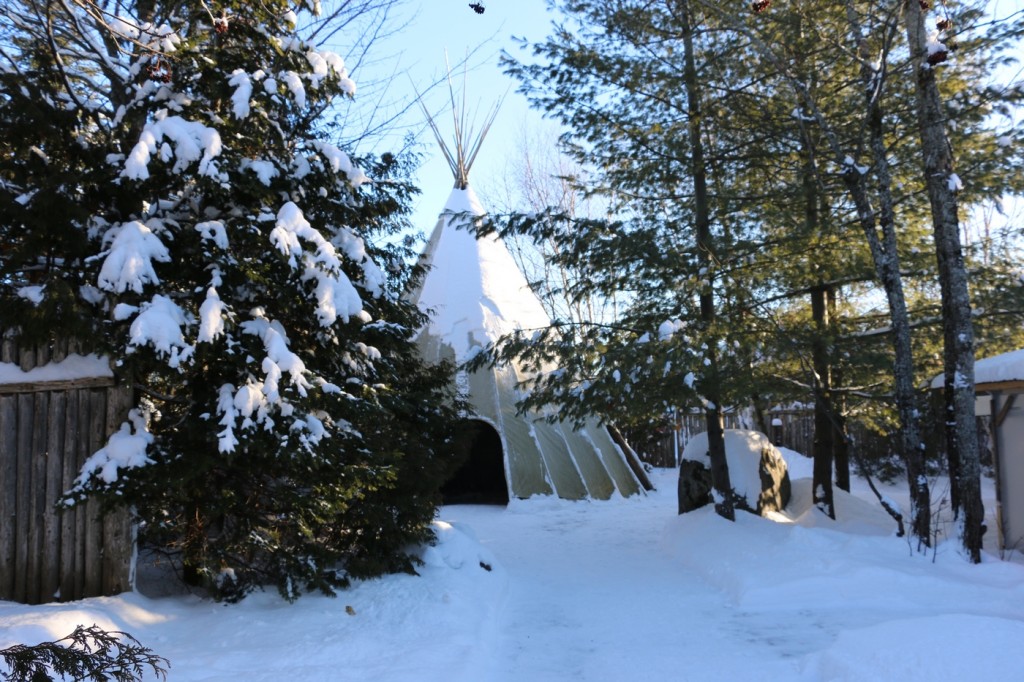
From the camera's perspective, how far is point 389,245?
26.1 feet

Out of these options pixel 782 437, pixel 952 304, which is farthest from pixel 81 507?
pixel 782 437

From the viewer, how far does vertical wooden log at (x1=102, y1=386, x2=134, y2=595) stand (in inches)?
221

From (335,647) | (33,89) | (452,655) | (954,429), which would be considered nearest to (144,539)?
(335,647)

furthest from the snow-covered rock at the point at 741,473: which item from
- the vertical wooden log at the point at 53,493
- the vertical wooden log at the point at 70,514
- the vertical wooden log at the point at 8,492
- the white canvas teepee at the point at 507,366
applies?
the vertical wooden log at the point at 8,492

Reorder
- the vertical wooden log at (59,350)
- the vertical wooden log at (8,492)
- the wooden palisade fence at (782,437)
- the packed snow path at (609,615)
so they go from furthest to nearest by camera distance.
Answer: the wooden palisade fence at (782,437)
the vertical wooden log at (59,350)
the vertical wooden log at (8,492)
the packed snow path at (609,615)

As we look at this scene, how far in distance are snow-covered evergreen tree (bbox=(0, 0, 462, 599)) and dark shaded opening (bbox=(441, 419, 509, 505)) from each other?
821cm

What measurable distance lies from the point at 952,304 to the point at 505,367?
8483 mm

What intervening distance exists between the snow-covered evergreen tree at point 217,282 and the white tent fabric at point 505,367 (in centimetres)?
736

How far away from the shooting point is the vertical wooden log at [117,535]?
5617 millimetres

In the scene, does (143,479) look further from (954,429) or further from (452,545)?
(954,429)

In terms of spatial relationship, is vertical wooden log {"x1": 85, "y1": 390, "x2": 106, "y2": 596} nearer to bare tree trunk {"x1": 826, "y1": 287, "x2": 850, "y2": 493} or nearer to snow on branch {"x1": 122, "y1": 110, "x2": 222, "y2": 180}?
snow on branch {"x1": 122, "y1": 110, "x2": 222, "y2": 180}

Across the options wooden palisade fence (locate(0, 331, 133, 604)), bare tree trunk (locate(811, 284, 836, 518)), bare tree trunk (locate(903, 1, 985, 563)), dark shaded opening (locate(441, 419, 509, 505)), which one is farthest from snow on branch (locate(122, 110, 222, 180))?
dark shaded opening (locate(441, 419, 509, 505))

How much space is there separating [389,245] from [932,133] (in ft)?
18.0

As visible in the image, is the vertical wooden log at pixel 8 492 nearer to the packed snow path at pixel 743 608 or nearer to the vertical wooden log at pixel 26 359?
the vertical wooden log at pixel 26 359
